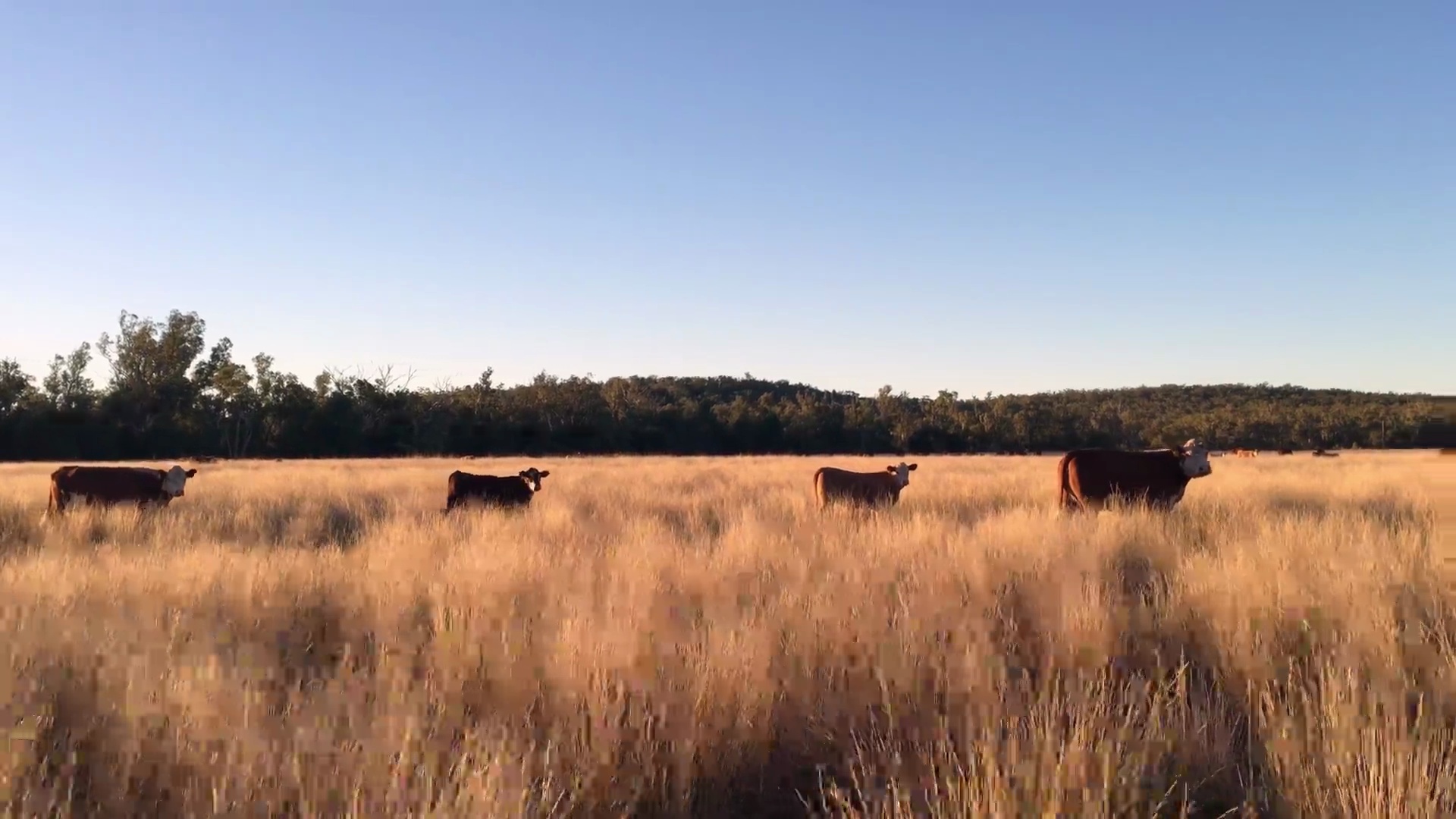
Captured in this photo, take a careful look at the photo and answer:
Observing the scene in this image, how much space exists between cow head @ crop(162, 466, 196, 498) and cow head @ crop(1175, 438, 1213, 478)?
1657cm

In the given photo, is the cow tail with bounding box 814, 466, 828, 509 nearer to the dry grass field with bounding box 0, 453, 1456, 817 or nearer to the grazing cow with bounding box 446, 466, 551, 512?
the grazing cow with bounding box 446, 466, 551, 512

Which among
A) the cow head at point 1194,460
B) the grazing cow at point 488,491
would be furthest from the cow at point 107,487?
the cow head at point 1194,460

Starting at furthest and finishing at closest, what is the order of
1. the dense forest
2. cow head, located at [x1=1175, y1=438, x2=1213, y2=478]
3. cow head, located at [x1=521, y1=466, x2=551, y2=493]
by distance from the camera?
1. the dense forest
2. cow head, located at [x1=521, y1=466, x2=551, y2=493]
3. cow head, located at [x1=1175, y1=438, x2=1213, y2=478]

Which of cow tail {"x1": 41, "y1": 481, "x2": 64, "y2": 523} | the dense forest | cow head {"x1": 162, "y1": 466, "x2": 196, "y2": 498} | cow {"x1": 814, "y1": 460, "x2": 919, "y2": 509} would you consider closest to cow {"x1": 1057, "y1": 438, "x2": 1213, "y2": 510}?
cow {"x1": 814, "y1": 460, "x2": 919, "y2": 509}

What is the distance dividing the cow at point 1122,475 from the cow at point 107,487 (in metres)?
14.4

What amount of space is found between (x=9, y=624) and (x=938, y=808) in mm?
5061

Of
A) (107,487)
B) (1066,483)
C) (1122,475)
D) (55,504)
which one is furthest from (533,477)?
(1122,475)

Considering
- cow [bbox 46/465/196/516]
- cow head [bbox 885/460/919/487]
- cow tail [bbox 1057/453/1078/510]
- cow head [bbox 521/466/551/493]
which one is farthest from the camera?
cow head [bbox 521/466/551/493]

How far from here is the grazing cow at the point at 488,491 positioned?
46.6ft

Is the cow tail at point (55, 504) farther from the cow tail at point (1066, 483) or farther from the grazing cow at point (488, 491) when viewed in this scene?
the cow tail at point (1066, 483)

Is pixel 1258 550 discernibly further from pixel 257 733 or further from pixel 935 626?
pixel 257 733

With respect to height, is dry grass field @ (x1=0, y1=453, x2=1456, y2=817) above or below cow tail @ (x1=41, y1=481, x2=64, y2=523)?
below

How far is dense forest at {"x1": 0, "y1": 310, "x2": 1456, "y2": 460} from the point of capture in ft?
180

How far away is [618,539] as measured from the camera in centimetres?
959
